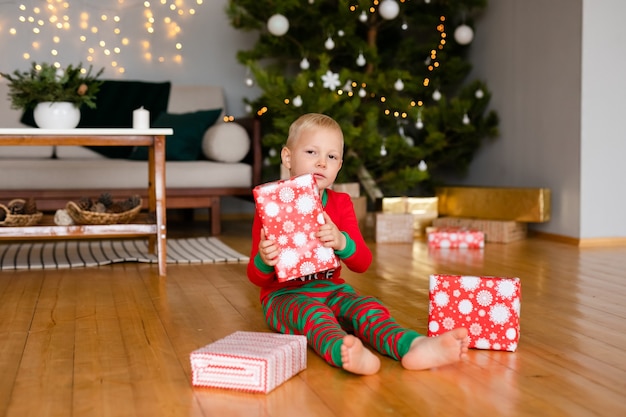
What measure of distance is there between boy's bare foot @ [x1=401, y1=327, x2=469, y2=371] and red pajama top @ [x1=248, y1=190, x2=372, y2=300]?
Result: 0.99 feet

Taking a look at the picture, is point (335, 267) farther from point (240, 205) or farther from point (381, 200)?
point (240, 205)

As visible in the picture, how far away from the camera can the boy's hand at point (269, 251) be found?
5.13 feet

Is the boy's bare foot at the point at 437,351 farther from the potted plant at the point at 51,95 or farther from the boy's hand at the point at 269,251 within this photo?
the potted plant at the point at 51,95

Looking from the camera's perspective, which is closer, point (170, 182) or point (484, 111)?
point (170, 182)

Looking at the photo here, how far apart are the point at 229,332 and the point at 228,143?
222 cm

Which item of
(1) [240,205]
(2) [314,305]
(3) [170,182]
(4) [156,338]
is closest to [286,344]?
(2) [314,305]

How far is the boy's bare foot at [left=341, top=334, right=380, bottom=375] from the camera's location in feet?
4.51

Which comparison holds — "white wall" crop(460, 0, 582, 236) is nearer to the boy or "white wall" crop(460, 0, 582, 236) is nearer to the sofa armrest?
the sofa armrest

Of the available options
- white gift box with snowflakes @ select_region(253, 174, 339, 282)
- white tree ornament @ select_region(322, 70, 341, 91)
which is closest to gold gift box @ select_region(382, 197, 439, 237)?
white tree ornament @ select_region(322, 70, 341, 91)

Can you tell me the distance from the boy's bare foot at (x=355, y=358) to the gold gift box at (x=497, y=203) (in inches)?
97.6

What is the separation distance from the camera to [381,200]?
391 centimetres

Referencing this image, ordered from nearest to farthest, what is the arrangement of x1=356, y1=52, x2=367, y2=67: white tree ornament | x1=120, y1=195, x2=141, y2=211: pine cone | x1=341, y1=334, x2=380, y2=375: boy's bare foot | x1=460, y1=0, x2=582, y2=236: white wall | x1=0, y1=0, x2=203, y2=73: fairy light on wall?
x1=341, y1=334, x2=380, y2=375: boy's bare foot
x1=120, y1=195, x2=141, y2=211: pine cone
x1=460, y1=0, x2=582, y2=236: white wall
x1=356, y1=52, x2=367, y2=67: white tree ornament
x1=0, y1=0, x2=203, y2=73: fairy light on wall

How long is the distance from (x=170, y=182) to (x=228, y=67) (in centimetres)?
133

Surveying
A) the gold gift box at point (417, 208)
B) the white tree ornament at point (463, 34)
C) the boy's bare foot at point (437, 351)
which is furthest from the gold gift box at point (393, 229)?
the boy's bare foot at point (437, 351)
